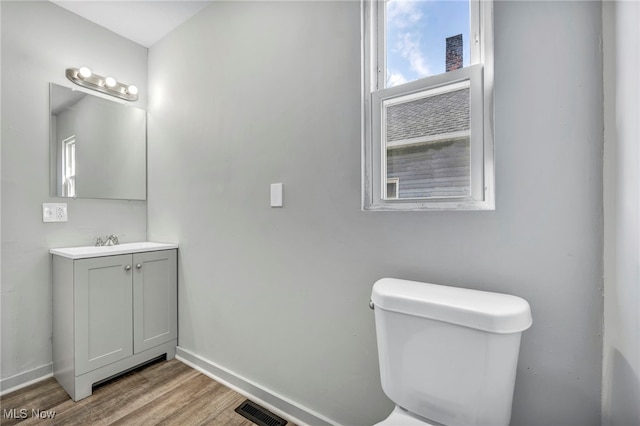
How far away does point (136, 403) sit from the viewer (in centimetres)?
150

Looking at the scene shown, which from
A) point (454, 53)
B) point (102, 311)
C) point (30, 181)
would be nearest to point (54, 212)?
point (30, 181)

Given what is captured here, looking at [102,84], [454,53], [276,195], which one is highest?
[102,84]

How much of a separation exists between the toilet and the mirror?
6.87 feet

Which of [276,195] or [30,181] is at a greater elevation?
[30,181]

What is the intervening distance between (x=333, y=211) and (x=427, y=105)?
0.58 metres

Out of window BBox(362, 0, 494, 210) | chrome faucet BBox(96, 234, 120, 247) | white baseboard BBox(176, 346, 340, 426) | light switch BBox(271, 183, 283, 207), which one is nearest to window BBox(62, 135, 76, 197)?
chrome faucet BBox(96, 234, 120, 247)

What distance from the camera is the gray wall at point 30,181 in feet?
5.34

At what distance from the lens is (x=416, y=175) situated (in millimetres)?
1111

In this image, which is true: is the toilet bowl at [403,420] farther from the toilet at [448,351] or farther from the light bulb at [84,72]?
the light bulb at [84,72]

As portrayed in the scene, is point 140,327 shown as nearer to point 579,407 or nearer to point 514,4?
point 579,407

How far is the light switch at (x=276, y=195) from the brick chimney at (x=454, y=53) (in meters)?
0.90

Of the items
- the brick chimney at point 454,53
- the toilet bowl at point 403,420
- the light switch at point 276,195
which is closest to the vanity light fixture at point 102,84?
the light switch at point 276,195

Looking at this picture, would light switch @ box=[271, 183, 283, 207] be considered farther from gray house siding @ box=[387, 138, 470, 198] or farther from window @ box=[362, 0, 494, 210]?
gray house siding @ box=[387, 138, 470, 198]

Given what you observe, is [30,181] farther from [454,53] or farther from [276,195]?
[454,53]
